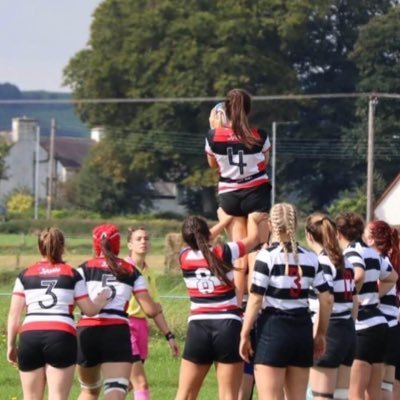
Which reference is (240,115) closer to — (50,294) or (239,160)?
(239,160)

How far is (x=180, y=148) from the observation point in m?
75.6

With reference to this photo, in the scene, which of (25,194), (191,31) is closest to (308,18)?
(191,31)

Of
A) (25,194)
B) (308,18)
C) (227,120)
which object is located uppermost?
(308,18)

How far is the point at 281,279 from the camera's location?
10.8m

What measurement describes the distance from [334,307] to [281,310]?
0.97 m

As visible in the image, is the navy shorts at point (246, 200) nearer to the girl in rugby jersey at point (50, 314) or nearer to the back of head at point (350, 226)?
the back of head at point (350, 226)

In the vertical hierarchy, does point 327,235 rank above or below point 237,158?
below

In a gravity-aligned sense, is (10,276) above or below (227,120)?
below

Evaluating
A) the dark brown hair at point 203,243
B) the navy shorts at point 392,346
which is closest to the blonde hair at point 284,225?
the dark brown hair at point 203,243

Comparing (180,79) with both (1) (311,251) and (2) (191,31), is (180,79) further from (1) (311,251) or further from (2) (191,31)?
(1) (311,251)

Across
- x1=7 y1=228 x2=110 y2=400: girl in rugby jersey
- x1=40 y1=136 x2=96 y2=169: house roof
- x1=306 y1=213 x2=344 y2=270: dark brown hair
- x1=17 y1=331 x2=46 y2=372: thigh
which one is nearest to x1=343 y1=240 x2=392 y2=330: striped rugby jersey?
x1=306 y1=213 x2=344 y2=270: dark brown hair

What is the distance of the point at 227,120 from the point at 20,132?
115137mm

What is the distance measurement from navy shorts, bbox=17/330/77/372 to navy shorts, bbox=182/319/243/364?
3.40 feet

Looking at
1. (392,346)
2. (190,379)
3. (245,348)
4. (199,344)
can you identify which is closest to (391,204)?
(392,346)
